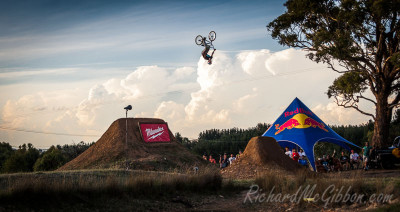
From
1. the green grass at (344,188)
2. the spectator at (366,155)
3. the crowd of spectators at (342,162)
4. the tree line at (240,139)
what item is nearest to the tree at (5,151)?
the tree line at (240,139)

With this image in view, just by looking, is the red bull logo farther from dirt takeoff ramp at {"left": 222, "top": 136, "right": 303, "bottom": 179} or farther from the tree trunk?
dirt takeoff ramp at {"left": 222, "top": 136, "right": 303, "bottom": 179}

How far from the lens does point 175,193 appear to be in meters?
15.5

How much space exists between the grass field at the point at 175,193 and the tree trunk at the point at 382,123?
14956mm

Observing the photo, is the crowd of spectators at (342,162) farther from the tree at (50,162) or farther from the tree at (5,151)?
the tree at (5,151)

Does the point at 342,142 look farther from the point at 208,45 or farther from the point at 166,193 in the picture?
the point at 166,193

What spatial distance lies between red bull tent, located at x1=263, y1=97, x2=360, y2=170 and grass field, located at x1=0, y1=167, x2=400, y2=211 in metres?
11.0

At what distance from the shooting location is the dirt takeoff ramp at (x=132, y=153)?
2933 cm

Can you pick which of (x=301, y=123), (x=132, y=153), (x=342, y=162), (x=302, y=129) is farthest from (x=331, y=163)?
(x=132, y=153)

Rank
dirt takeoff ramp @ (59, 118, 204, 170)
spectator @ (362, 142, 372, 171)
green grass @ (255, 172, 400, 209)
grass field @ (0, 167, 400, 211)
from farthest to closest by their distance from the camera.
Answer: dirt takeoff ramp @ (59, 118, 204, 170), spectator @ (362, 142, 372, 171), green grass @ (255, 172, 400, 209), grass field @ (0, 167, 400, 211)

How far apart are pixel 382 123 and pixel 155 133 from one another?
1794cm

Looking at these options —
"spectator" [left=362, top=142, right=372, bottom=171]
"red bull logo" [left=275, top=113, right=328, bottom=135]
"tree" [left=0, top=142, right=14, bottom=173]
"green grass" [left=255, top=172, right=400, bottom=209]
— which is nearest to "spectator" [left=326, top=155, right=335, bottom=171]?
"spectator" [left=362, top=142, right=372, bottom=171]

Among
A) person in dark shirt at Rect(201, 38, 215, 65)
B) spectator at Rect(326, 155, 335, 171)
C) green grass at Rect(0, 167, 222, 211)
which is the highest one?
person in dark shirt at Rect(201, 38, 215, 65)

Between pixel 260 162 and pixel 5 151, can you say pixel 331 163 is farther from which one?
pixel 5 151

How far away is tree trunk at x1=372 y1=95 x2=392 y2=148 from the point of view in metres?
28.7
